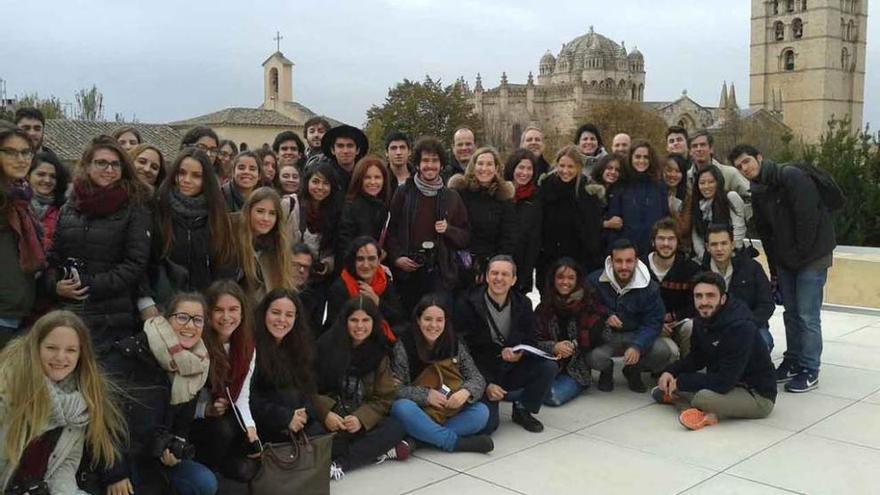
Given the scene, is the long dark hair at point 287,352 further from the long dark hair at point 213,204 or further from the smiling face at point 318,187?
the smiling face at point 318,187

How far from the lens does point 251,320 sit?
4188 millimetres

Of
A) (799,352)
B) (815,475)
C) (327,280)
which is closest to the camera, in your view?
(815,475)

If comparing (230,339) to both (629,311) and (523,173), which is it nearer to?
(523,173)

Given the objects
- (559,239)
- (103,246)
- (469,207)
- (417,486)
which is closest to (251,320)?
(103,246)

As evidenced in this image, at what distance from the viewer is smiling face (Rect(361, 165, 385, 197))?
18.1 feet

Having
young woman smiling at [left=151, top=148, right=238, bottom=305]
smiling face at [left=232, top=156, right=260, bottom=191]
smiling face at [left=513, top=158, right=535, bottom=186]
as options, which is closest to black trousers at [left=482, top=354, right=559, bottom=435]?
smiling face at [left=513, top=158, right=535, bottom=186]

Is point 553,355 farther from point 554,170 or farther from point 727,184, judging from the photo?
point 727,184

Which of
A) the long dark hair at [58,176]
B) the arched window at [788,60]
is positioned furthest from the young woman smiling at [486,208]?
the arched window at [788,60]

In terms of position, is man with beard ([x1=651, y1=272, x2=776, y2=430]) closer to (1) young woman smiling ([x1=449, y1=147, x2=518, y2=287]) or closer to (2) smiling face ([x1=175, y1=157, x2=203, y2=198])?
(1) young woman smiling ([x1=449, y1=147, x2=518, y2=287])

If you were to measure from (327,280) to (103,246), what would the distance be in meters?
1.71

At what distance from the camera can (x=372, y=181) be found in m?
5.53

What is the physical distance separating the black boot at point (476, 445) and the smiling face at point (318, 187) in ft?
6.48

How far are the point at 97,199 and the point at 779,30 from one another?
93468mm

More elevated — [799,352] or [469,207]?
[469,207]
